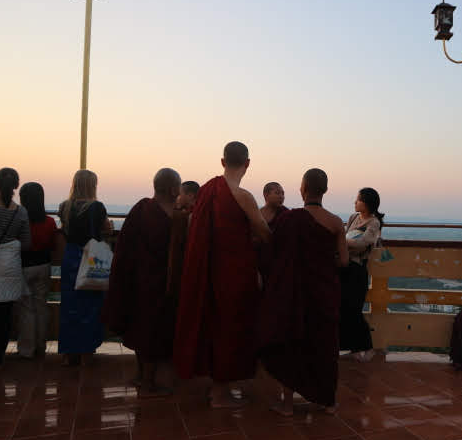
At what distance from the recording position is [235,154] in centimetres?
280

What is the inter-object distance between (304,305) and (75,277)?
1804 mm

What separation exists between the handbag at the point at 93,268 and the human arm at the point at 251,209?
1.25 metres

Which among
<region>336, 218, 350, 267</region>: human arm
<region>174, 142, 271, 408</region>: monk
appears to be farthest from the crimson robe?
<region>336, 218, 350, 267</region>: human arm

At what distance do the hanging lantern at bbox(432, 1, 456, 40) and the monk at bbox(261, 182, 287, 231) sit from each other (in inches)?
167

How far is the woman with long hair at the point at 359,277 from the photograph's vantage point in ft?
12.1

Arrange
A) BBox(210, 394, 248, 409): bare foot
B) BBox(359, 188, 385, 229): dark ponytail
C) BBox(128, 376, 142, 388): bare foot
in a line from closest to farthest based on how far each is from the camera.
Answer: BBox(210, 394, 248, 409): bare foot
BBox(128, 376, 142, 388): bare foot
BBox(359, 188, 385, 229): dark ponytail

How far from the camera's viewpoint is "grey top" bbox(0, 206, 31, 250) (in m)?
3.28

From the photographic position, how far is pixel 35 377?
10.8 ft

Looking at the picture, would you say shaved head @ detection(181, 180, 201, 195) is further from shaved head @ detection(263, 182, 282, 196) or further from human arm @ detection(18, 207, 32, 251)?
human arm @ detection(18, 207, 32, 251)

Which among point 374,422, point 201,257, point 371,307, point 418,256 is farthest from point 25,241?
point 418,256

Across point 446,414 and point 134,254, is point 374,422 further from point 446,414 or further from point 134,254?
point 134,254

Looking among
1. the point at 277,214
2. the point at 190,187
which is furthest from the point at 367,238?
the point at 190,187

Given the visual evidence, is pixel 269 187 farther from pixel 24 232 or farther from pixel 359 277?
pixel 24 232

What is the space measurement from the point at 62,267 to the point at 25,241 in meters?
0.32
